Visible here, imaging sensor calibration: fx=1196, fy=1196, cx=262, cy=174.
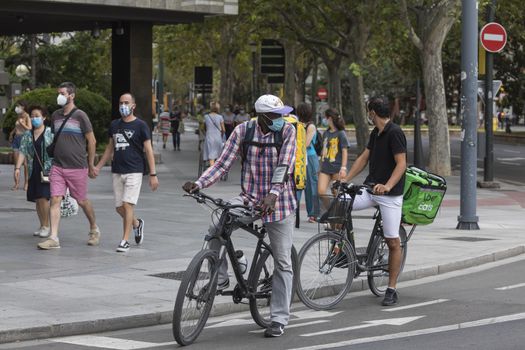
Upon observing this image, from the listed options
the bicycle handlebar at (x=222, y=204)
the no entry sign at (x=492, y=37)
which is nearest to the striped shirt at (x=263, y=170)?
the bicycle handlebar at (x=222, y=204)

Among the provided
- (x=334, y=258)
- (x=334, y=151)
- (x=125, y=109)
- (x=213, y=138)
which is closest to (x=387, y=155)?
(x=334, y=258)

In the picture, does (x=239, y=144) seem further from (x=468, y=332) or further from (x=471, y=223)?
(x=471, y=223)

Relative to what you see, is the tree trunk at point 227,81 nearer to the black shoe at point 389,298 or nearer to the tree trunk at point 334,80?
the tree trunk at point 334,80

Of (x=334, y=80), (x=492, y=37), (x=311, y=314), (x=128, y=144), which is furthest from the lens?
(x=334, y=80)

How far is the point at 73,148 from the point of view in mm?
13586

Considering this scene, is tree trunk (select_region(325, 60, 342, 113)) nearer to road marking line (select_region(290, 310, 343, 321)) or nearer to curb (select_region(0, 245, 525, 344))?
curb (select_region(0, 245, 525, 344))

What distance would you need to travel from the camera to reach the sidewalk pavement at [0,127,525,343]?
31.5 ft

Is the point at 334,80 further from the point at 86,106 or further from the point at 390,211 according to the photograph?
the point at 390,211

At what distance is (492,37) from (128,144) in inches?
423

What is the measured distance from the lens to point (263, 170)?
914 cm

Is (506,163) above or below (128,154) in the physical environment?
below

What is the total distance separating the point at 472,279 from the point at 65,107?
4.93 m

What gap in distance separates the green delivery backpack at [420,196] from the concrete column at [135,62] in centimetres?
1891

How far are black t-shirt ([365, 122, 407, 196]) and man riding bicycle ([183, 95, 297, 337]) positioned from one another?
1.61 m
